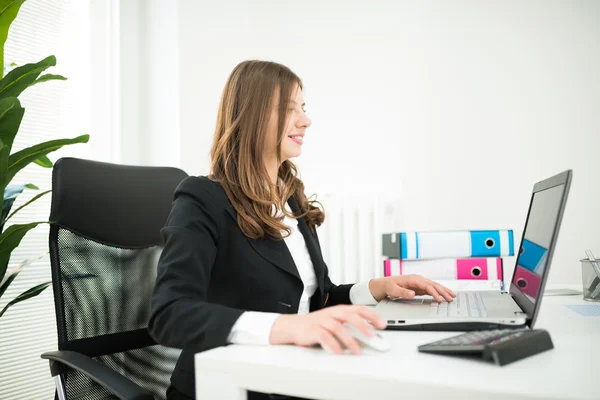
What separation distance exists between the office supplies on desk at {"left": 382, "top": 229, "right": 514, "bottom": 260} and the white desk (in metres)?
1.11

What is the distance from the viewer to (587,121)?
7.08ft

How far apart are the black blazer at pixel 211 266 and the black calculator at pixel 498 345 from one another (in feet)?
1.31

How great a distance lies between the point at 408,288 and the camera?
108cm

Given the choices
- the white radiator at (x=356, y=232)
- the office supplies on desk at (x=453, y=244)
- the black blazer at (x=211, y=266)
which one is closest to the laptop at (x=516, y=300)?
the black blazer at (x=211, y=266)

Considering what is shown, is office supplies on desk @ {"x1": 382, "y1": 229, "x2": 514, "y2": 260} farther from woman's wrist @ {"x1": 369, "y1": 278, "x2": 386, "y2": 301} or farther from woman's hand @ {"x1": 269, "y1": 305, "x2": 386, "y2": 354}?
woman's hand @ {"x1": 269, "y1": 305, "x2": 386, "y2": 354}

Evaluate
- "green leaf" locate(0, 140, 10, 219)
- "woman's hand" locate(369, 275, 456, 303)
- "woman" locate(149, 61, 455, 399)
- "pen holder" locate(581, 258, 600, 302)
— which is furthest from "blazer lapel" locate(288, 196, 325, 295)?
"green leaf" locate(0, 140, 10, 219)

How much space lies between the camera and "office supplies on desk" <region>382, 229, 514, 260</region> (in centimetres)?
181

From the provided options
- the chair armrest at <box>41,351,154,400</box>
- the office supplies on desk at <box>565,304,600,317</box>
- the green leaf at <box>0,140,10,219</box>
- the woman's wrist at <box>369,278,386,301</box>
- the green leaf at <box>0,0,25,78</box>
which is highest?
the green leaf at <box>0,0,25,78</box>

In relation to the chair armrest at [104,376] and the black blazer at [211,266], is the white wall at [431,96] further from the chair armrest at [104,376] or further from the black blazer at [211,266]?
the chair armrest at [104,376]

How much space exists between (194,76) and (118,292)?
1696mm

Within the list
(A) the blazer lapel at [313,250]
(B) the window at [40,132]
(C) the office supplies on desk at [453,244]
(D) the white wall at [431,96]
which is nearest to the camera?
(A) the blazer lapel at [313,250]

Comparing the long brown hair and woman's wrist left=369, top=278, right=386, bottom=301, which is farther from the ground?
the long brown hair

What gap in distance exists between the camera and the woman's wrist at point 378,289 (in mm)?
1116

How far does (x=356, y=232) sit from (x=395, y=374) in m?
1.91
